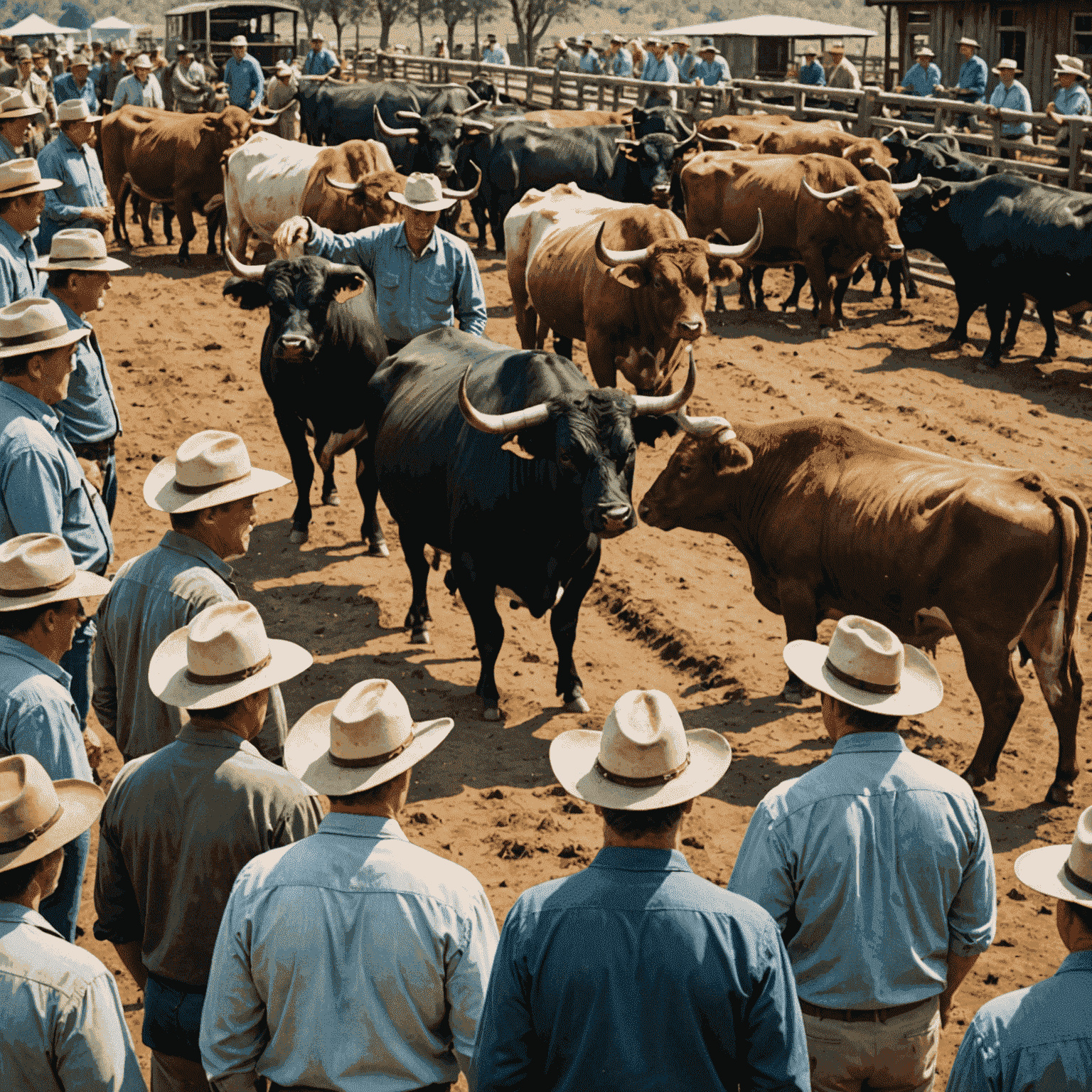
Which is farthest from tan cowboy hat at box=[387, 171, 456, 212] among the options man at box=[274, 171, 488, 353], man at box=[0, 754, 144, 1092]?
man at box=[0, 754, 144, 1092]

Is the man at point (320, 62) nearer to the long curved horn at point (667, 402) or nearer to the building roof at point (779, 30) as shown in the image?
the building roof at point (779, 30)

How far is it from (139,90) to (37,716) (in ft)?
60.9

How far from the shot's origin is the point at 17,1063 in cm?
256

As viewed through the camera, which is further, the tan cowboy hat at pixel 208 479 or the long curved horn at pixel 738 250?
the long curved horn at pixel 738 250

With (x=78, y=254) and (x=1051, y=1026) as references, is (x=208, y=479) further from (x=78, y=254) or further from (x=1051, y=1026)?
(x=1051, y=1026)

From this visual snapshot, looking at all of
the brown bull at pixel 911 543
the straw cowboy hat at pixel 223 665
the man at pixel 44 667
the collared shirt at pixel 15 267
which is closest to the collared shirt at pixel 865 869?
the straw cowboy hat at pixel 223 665

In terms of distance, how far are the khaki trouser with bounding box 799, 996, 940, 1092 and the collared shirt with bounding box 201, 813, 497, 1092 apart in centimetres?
102

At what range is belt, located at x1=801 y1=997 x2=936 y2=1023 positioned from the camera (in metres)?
3.35

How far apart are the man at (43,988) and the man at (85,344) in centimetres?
380

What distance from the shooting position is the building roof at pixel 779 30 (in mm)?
34000

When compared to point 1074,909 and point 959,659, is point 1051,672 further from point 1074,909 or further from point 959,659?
point 1074,909

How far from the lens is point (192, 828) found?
10.6 feet

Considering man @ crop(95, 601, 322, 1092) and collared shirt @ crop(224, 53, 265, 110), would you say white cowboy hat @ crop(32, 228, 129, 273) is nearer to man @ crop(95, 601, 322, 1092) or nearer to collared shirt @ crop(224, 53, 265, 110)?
man @ crop(95, 601, 322, 1092)

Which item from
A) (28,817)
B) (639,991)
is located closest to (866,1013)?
(639,991)
